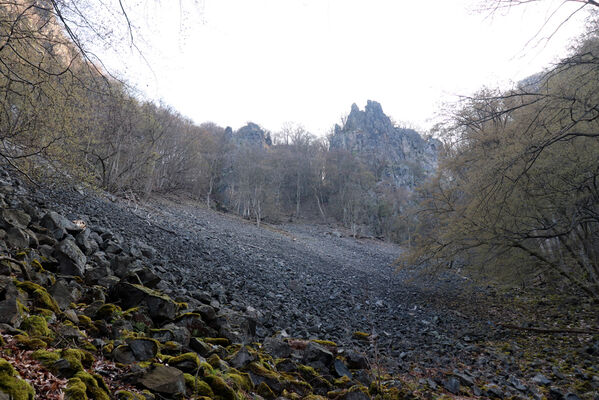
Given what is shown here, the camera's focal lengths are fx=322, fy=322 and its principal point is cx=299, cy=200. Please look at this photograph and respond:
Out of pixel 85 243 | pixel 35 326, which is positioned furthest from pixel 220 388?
pixel 85 243

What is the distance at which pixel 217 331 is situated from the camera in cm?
466

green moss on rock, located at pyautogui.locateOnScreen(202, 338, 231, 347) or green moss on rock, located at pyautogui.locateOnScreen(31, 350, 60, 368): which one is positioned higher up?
green moss on rock, located at pyautogui.locateOnScreen(31, 350, 60, 368)

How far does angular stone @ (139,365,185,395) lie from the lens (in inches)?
104

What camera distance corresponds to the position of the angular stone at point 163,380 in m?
2.63

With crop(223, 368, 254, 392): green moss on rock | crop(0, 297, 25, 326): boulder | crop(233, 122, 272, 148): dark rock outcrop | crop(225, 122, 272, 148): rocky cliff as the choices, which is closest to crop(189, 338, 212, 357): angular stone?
crop(223, 368, 254, 392): green moss on rock

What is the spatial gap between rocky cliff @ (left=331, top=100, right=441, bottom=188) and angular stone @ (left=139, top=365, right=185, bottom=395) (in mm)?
47788

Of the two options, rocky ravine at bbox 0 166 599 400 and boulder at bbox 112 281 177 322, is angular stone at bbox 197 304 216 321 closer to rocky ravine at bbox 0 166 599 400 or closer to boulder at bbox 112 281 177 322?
rocky ravine at bbox 0 166 599 400

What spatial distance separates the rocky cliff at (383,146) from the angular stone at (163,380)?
47788 mm

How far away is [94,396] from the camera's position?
225 cm

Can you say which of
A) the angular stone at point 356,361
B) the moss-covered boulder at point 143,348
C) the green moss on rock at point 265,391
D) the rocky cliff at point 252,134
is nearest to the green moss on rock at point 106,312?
the moss-covered boulder at point 143,348

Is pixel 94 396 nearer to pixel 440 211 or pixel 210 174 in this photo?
pixel 440 211

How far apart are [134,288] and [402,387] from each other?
392cm

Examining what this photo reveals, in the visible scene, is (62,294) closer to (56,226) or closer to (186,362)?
(186,362)

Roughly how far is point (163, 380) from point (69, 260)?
115 inches
